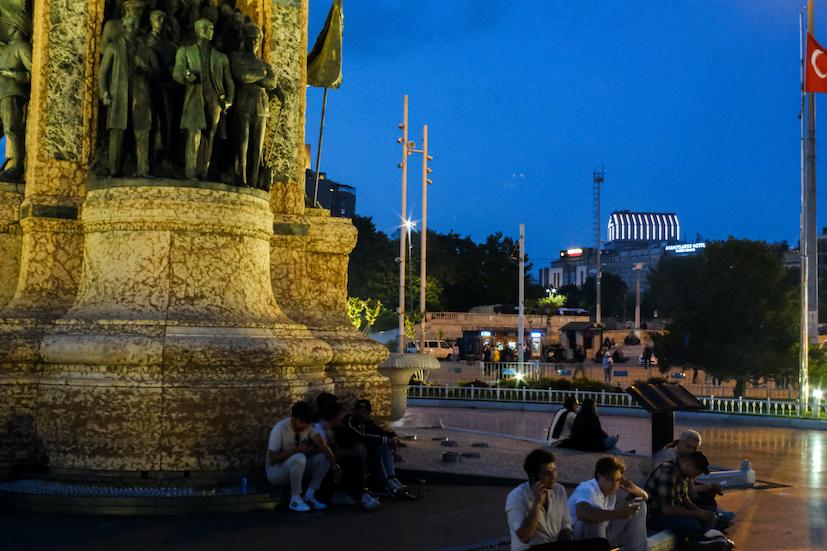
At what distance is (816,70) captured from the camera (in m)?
24.3

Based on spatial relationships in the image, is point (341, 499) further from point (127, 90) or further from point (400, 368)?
point (400, 368)

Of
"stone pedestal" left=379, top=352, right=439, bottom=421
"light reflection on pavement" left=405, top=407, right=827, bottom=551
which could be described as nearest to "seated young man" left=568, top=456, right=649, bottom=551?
"light reflection on pavement" left=405, top=407, right=827, bottom=551

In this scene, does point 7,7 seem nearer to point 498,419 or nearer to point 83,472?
point 83,472

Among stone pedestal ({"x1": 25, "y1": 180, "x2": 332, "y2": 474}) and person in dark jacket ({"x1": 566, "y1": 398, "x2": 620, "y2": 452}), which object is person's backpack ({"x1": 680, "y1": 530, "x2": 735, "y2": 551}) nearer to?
stone pedestal ({"x1": 25, "y1": 180, "x2": 332, "y2": 474})

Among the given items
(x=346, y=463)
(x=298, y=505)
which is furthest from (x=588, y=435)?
(x=298, y=505)

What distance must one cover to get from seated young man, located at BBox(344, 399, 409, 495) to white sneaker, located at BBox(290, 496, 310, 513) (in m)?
0.90

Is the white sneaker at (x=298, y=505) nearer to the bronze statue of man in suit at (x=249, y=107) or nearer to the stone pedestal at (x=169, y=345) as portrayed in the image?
the stone pedestal at (x=169, y=345)

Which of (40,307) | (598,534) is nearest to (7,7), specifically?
(40,307)

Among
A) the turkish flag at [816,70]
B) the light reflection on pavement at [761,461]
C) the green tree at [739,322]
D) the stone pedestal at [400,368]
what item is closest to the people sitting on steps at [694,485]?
the light reflection on pavement at [761,461]

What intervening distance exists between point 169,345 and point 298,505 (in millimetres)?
1805

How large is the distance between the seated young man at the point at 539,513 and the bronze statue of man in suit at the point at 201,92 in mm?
5215

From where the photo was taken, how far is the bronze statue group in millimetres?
10430

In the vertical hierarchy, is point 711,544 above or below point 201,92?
below

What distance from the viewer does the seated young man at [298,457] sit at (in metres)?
9.11
